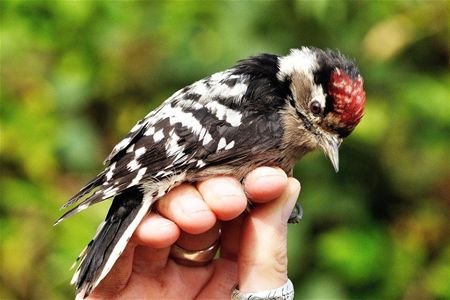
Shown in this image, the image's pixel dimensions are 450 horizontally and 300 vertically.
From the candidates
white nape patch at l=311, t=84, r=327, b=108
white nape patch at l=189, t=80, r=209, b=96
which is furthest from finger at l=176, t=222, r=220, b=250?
white nape patch at l=311, t=84, r=327, b=108

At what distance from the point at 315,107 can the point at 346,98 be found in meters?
0.17

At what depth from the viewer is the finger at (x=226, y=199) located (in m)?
2.03

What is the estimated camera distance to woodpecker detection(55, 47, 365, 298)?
2.21 metres

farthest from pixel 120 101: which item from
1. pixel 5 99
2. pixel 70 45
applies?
pixel 5 99

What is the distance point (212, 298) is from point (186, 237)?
0.23 meters

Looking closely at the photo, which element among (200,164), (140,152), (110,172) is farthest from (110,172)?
(200,164)

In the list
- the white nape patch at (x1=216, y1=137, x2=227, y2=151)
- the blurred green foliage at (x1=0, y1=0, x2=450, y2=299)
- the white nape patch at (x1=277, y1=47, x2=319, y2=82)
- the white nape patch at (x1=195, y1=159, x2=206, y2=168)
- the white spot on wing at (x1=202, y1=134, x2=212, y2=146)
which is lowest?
the blurred green foliage at (x1=0, y1=0, x2=450, y2=299)

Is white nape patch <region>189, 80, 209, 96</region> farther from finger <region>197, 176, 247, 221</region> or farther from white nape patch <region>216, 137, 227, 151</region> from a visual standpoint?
Answer: finger <region>197, 176, 247, 221</region>

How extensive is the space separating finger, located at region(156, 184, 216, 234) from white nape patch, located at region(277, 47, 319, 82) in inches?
28.6

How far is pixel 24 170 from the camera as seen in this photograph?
3881 mm

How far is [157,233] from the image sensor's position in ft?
6.63

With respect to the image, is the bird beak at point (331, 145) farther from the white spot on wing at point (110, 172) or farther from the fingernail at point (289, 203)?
the white spot on wing at point (110, 172)

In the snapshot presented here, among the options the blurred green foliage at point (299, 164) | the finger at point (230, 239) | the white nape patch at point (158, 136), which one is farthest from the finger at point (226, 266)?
the blurred green foliage at point (299, 164)

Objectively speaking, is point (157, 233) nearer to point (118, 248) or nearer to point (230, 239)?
point (118, 248)
